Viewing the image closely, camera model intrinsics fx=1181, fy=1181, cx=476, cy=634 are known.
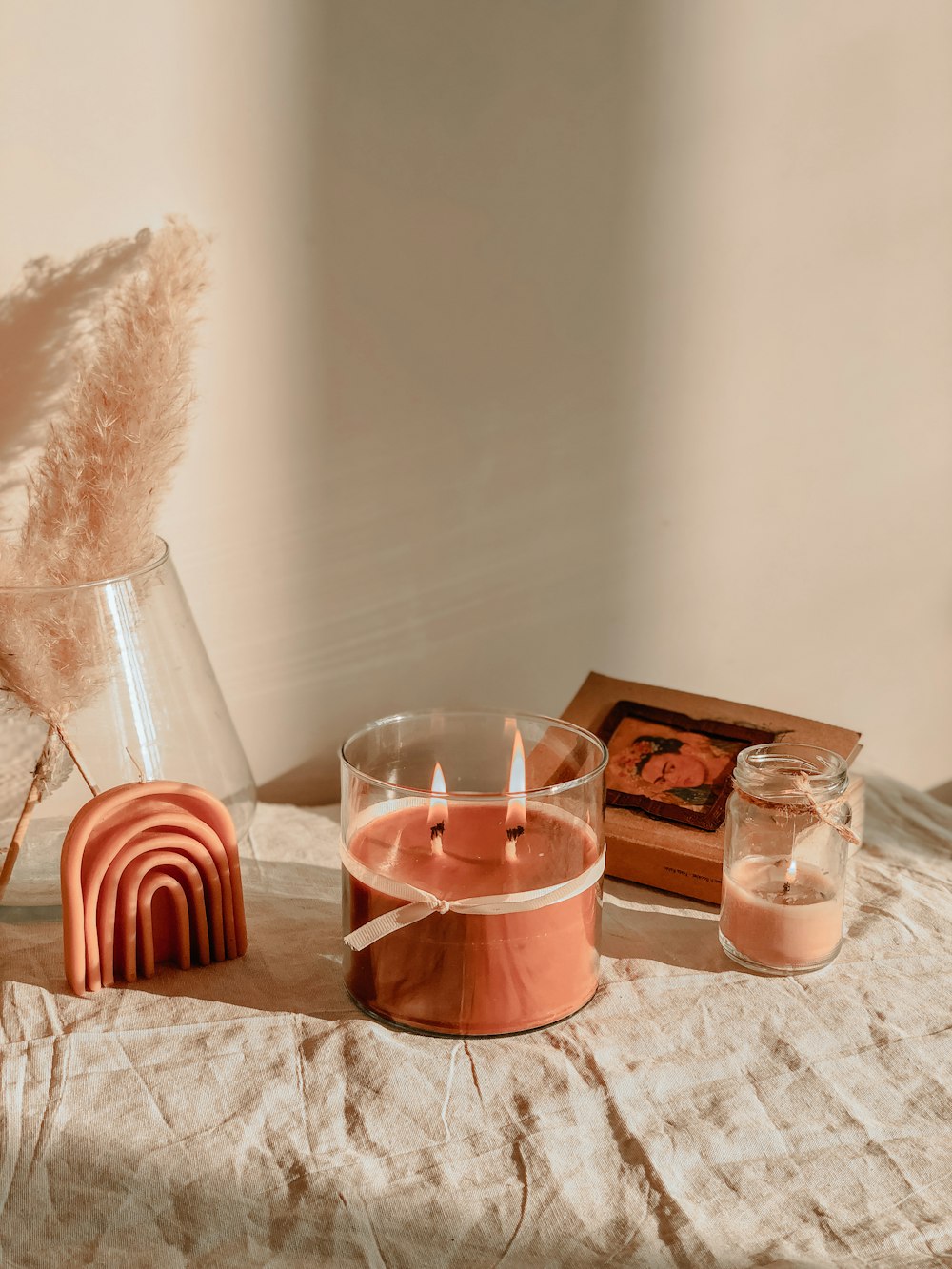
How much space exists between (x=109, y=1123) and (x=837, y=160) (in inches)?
29.7

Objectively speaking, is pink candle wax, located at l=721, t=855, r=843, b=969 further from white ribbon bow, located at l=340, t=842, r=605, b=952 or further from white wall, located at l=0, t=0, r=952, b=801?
A: white wall, located at l=0, t=0, r=952, b=801

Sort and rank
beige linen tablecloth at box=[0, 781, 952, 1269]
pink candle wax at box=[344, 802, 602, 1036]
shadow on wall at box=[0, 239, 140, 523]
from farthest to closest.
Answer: shadow on wall at box=[0, 239, 140, 523], pink candle wax at box=[344, 802, 602, 1036], beige linen tablecloth at box=[0, 781, 952, 1269]

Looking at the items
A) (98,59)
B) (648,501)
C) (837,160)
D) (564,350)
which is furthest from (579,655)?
(98,59)

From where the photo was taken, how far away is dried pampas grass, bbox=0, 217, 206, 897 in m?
0.62

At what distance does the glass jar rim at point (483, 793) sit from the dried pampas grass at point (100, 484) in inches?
6.0

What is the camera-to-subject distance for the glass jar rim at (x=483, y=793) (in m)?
0.54

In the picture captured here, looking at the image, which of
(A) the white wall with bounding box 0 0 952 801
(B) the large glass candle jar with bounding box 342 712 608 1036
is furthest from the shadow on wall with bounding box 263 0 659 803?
(B) the large glass candle jar with bounding box 342 712 608 1036

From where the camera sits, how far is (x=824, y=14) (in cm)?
80

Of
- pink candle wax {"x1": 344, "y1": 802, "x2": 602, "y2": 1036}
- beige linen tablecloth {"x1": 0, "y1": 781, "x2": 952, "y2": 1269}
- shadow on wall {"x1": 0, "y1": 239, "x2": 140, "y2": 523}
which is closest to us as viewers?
beige linen tablecloth {"x1": 0, "y1": 781, "x2": 952, "y2": 1269}

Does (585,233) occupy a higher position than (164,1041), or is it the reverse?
(585,233)

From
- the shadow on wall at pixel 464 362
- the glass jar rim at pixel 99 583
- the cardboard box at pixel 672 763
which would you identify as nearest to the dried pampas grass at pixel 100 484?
the glass jar rim at pixel 99 583

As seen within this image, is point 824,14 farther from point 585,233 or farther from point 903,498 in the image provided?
point 903,498

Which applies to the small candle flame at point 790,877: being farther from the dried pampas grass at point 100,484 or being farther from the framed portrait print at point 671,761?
the dried pampas grass at point 100,484

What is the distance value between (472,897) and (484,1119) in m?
0.10
